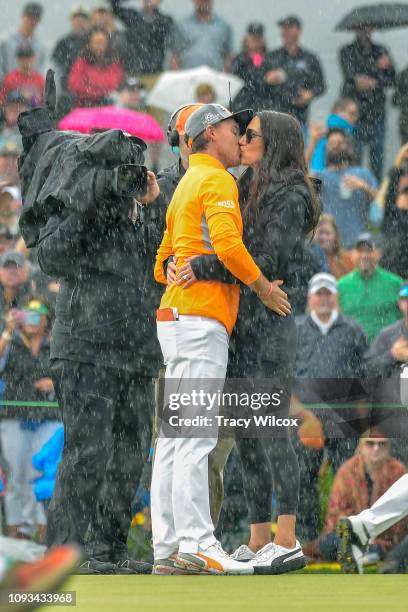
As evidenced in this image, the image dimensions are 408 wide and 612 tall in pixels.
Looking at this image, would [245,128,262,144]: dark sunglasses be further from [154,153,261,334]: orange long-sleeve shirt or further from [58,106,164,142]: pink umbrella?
[58,106,164,142]: pink umbrella

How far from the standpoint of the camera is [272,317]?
18.2 ft

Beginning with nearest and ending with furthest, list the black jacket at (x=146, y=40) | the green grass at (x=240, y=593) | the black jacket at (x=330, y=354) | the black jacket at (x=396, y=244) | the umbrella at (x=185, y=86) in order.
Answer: the green grass at (x=240, y=593) < the black jacket at (x=330, y=354) < the black jacket at (x=396, y=244) < the umbrella at (x=185, y=86) < the black jacket at (x=146, y=40)

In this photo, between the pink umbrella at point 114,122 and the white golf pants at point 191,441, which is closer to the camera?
the white golf pants at point 191,441

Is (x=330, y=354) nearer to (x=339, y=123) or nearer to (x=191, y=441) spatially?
(x=191, y=441)

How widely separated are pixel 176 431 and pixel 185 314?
490 mm

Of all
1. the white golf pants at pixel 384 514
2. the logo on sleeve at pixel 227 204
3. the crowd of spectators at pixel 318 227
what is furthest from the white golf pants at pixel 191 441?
the crowd of spectators at pixel 318 227

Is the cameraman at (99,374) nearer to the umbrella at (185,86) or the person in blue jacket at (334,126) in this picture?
the person in blue jacket at (334,126)

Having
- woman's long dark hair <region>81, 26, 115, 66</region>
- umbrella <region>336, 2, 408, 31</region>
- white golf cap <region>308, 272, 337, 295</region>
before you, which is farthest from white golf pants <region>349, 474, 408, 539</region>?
umbrella <region>336, 2, 408, 31</region>

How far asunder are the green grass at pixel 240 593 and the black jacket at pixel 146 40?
29.1 ft

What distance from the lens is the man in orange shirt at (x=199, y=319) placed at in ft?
17.1

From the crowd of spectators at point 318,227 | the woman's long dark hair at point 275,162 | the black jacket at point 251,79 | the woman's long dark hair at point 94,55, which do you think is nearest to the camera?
the woman's long dark hair at point 275,162

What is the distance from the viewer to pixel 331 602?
4.37 meters

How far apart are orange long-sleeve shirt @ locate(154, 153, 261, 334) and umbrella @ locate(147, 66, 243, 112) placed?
7028mm

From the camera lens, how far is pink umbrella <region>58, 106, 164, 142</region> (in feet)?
36.5
